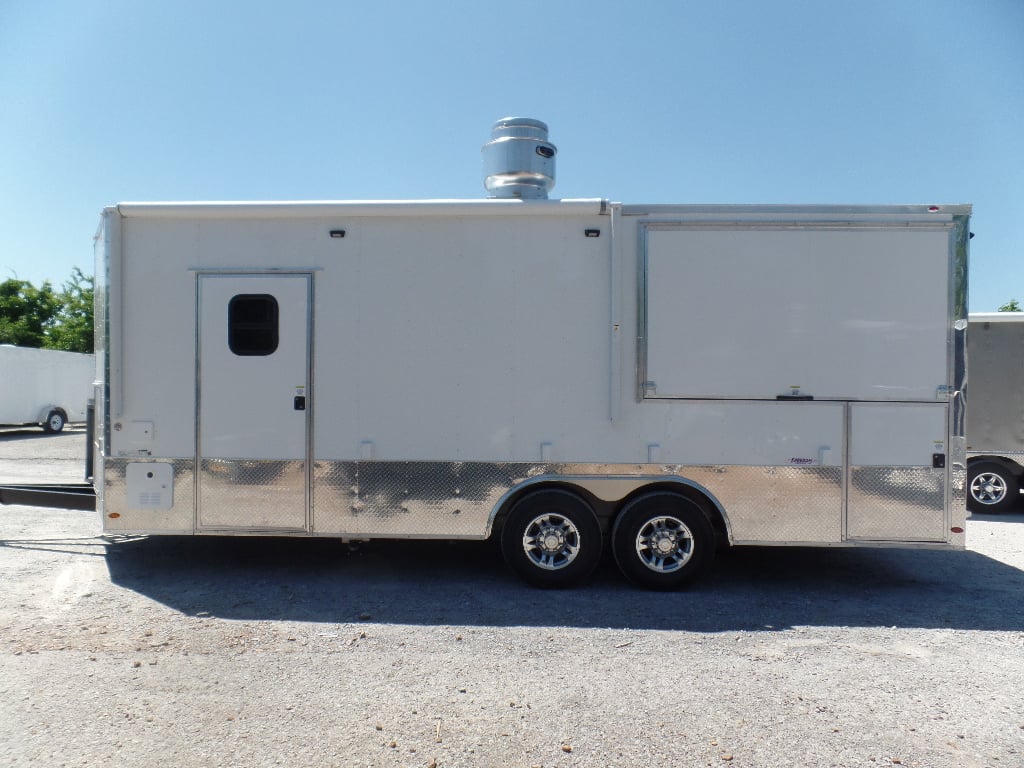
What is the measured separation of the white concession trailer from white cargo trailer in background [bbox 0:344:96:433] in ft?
51.2

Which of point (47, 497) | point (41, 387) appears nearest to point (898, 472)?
point (47, 497)

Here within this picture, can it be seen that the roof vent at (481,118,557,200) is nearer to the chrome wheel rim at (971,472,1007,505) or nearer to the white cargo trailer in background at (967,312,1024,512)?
the white cargo trailer in background at (967,312,1024,512)

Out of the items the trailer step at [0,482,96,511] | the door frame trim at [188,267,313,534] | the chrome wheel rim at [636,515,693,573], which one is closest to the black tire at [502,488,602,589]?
the chrome wheel rim at [636,515,693,573]

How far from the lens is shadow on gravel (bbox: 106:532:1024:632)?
4.94 meters

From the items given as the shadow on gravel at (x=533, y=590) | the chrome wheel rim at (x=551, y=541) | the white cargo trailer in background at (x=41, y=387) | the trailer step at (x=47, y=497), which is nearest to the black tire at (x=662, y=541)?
the shadow on gravel at (x=533, y=590)

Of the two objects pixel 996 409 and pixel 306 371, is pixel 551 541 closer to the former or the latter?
pixel 306 371

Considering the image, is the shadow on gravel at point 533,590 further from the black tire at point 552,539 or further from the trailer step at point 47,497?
the trailer step at point 47,497

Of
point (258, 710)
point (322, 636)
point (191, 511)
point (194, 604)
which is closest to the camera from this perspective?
point (258, 710)

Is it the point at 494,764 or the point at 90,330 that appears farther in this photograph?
the point at 90,330

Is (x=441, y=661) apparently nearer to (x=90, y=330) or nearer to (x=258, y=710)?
(x=258, y=710)

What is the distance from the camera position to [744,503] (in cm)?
536

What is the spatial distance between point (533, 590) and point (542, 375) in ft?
5.43

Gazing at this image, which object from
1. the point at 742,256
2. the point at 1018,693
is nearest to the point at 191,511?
the point at 742,256

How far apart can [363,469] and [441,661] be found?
69.2 inches
